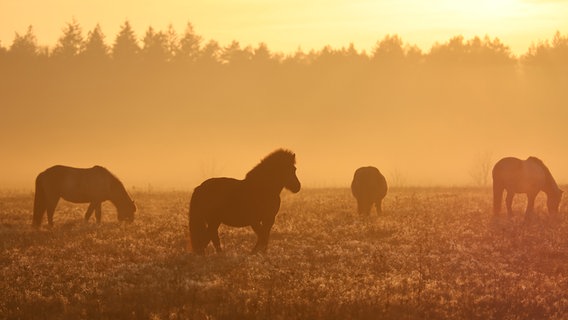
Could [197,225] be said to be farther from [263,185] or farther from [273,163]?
[273,163]

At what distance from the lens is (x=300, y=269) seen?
55.4ft

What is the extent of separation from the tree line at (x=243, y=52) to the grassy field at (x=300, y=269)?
3197 inches

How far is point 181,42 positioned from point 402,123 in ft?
106

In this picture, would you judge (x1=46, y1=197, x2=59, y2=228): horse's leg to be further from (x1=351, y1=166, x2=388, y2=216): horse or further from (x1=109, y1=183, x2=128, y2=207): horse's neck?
(x1=351, y1=166, x2=388, y2=216): horse

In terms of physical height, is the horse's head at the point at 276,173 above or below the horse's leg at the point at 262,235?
above

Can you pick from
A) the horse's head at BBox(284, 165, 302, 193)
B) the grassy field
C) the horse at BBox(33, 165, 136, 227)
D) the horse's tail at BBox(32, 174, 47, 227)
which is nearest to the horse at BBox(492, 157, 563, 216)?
the grassy field

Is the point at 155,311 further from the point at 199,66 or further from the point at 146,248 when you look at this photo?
the point at 199,66

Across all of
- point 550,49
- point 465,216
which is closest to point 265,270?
point 465,216

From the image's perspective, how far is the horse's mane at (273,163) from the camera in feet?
62.6

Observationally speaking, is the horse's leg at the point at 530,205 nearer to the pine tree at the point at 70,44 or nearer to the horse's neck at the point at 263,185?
the horse's neck at the point at 263,185

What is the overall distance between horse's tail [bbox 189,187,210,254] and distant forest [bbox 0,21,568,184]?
78.3 meters

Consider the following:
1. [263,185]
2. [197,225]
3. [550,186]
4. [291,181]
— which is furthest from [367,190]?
[197,225]

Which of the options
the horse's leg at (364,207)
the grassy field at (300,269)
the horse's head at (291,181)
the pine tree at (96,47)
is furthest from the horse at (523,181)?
the pine tree at (96,47)

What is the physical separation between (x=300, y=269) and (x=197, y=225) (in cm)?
293
